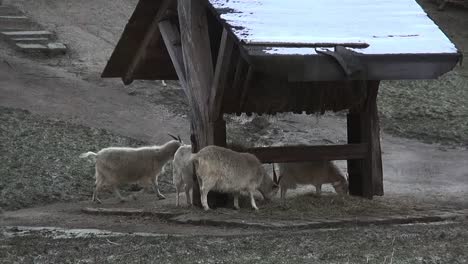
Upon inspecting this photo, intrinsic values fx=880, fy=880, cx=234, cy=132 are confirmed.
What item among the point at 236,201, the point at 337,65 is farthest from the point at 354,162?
the point at 337,65

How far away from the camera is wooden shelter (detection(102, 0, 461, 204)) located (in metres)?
7.95

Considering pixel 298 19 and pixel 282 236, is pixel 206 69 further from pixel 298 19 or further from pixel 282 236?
pixel 282 236

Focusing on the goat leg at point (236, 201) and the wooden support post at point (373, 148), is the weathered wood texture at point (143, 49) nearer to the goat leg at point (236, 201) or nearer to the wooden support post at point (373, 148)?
the goat leg at point (236, 201)

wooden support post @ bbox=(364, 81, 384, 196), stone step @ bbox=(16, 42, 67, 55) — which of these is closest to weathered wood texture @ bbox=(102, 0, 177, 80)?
wooden support post @ bbox=(364, 81, 384, 196)

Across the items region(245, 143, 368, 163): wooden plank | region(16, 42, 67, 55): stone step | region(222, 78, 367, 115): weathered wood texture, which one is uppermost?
region(222, 78, 367, 115): weathered wood texture

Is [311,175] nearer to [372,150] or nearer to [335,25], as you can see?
[372,150]

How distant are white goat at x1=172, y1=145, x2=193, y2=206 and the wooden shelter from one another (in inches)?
8.9

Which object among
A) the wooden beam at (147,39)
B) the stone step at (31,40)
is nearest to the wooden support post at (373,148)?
the wooden beam at (147,39)

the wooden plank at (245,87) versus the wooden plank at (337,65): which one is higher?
the wooden plank at (337,65)

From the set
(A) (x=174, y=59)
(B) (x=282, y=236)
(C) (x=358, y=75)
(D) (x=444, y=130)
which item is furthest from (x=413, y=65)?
(D) (x=444, y=130)

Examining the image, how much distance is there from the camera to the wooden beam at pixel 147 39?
1077 centimetres

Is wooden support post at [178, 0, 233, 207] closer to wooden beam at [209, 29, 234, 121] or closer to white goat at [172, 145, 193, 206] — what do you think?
wooden beam at [209, 29, 234, 121]

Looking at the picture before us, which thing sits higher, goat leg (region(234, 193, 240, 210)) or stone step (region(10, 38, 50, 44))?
goat leg (region(234, 193, 240, 210))

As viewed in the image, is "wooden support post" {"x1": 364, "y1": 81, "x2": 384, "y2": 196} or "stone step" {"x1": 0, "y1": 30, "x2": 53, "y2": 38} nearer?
"wooden support post" {"x1": 364, "y1": 81, "x2": 384, "y2": 196}
